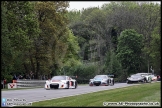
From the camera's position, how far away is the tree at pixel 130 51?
70875 millimetres

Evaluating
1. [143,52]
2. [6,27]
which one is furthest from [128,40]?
[6,27]

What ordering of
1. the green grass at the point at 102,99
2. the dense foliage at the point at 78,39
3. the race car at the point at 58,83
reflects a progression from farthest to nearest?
1. the dense foliage at the point at 78,39
2. the race car at the point at 58,83
3. the green grass at the point at 102,99

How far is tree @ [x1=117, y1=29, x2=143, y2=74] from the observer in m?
70.9

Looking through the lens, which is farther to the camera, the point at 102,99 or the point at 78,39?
the point at 78,39

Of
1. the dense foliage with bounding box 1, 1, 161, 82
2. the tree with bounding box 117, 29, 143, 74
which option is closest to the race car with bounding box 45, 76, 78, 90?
the dense foliage with bounding box 1, 1, 161, 82

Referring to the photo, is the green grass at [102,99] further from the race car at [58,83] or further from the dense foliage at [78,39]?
the dense foliage at [78,39]

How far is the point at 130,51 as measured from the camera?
7094 cm

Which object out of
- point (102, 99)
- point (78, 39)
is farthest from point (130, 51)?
point (102, 99)

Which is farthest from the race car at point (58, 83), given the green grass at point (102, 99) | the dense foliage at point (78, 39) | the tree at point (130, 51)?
the tree at point (130, 51)

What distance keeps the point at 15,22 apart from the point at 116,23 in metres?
41.4

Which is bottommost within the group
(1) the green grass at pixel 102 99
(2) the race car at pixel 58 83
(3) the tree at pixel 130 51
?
(2) the race car at pixel 58 83

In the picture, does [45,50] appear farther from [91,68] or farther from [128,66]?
[128,66]

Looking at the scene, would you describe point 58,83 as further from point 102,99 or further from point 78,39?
point 78,39

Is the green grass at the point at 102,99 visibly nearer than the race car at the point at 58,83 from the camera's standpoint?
Yes
